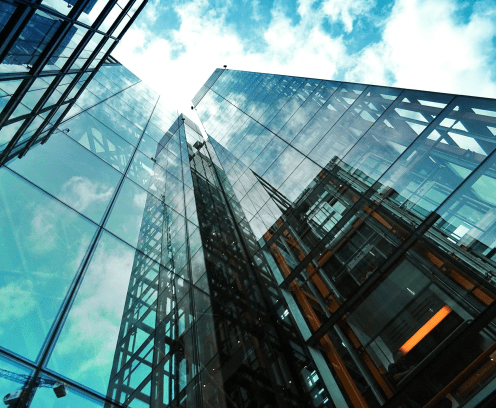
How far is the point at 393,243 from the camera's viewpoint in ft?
21.1

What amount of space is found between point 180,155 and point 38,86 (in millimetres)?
9665

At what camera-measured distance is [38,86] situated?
7.89 meters

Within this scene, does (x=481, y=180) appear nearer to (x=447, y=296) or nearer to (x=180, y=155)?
(x=447, y=296)

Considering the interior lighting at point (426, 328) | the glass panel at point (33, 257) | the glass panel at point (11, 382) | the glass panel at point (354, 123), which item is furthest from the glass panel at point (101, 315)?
the glass panel at point (354, 123)

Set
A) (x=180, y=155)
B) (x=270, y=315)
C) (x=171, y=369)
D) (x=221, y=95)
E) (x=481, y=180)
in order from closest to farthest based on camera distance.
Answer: (x=481, y=180), (x=171, y=369), (x=270, y=315), (x=180, y=155), (x=221, y=95)

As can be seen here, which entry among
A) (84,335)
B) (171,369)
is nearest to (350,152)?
(171,369)

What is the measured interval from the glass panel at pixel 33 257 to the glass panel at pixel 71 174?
0.47 meters

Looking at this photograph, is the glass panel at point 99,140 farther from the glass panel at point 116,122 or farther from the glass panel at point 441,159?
the glass panel at point 441,159

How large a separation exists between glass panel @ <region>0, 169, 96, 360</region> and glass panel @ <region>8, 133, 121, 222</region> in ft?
1.55

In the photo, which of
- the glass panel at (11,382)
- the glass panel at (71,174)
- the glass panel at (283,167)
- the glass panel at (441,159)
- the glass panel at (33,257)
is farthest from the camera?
the glass panel at (283,167)

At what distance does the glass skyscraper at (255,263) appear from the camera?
4.67 meters

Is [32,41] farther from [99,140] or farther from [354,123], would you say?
[354,123]

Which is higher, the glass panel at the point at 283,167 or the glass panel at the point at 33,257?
the glass panel at the point at 283,167

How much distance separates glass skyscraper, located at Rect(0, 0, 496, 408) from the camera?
4.67 m
